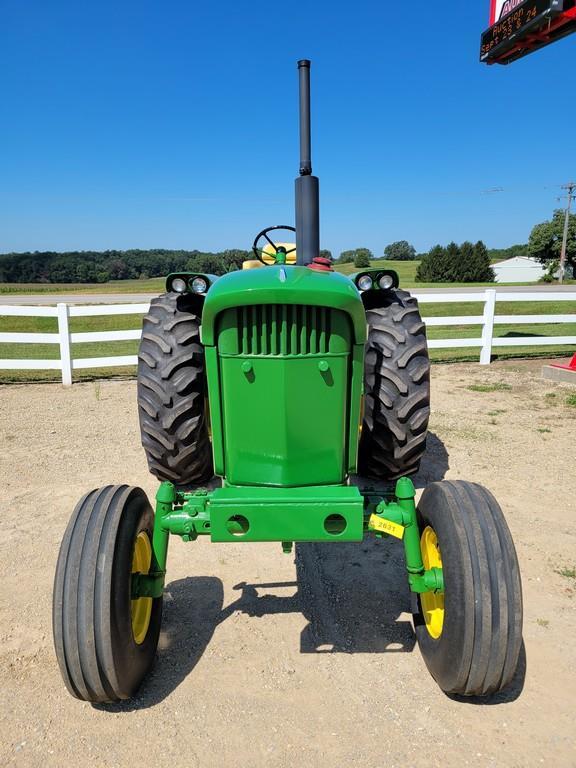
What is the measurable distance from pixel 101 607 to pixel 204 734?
64 cm

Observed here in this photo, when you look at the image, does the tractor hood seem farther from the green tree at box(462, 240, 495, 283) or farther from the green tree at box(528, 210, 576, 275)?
the green tree at box(528, 210, 576, 275)

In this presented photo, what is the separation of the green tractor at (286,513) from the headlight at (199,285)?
111cm

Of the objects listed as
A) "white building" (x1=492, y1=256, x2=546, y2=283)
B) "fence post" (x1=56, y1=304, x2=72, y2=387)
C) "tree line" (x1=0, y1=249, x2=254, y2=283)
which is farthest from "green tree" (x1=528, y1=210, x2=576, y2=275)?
"fence post" (x1=56, y1=304, x2=72, y2=387)

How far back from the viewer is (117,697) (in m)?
Answer: 2.36

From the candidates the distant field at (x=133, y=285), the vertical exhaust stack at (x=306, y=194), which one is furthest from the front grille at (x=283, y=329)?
the distant field at (x=133, y=285)

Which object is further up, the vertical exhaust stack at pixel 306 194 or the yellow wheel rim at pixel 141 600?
the vertical exhaust stack at pixel 306 194

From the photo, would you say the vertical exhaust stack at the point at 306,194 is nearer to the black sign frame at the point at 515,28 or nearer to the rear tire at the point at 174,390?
the rear tire at the point at 174,390

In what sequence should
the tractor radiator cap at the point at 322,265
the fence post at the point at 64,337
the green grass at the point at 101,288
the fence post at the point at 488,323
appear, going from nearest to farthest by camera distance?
the tractor radiator cap at the point at 322,265, the fence post at the point at 64,337, the fence post at the point at 488,323, the green grass at the point at 101,288

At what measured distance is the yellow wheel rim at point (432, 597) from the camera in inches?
103

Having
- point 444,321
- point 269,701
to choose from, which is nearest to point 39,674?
point 269,701

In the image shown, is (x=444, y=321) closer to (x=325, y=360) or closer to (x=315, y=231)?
(x=315, y=231)

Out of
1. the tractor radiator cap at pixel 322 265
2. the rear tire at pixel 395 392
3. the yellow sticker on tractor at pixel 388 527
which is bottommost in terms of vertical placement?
the yellow sticker on tractor at pixel 388 527

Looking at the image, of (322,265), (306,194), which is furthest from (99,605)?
(306,194)

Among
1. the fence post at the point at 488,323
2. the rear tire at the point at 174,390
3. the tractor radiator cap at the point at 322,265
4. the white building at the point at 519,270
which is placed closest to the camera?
the tractor radiator cap at the point at 322,265
